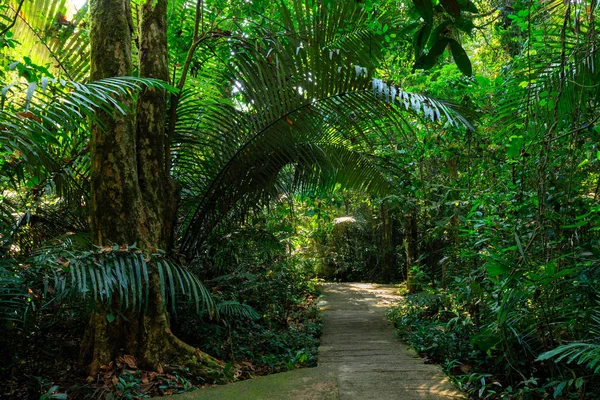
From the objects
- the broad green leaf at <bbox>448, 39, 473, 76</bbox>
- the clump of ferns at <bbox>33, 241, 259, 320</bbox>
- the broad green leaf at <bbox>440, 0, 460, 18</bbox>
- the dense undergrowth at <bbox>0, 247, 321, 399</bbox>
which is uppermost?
the broad green leaf at <bbox>440, 0, 460, 18</bbox>

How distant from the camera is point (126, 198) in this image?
3445 millimetres

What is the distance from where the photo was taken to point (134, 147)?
3576mm

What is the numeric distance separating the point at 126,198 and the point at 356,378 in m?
2.21

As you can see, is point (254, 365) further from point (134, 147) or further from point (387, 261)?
point (387, 261)

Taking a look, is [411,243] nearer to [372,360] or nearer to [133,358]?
[372,360]

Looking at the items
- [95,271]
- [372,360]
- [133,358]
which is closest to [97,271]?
[95,271]

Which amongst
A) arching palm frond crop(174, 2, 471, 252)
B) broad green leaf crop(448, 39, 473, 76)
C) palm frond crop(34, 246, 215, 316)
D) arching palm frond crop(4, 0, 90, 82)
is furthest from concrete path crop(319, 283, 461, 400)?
arching palm frond crop(4, 0, 90, 82)

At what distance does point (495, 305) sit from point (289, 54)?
2.66 metres

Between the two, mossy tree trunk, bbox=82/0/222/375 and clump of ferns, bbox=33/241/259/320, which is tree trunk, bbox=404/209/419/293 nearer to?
mossy tree trunk, bbox=82/0/222/375

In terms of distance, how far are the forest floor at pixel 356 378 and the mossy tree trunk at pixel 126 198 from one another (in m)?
0.50

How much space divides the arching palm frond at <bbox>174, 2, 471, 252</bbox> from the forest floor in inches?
67.6

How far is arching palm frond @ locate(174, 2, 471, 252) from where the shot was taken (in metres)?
3.83

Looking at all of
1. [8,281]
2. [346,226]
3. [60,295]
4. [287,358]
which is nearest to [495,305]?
[287,358]

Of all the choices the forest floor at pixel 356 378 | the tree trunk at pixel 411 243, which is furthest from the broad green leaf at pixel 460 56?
the tree trunk at pixel 411 243
